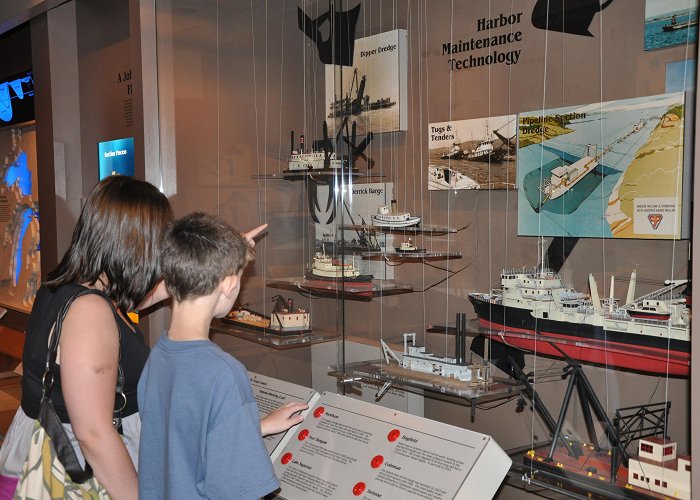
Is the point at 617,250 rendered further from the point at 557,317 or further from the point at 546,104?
the point at 546,104

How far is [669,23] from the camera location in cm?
222

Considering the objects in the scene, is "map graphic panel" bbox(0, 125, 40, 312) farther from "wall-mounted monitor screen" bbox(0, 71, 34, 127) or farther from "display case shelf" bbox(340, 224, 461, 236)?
"display case shelf" bbox(340, 224, 461, 236)

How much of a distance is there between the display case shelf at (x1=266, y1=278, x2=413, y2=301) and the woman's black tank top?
129 cm

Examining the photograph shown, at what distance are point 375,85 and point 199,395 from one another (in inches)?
72.1

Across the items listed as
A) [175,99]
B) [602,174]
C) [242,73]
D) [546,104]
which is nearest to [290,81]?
[242,73]

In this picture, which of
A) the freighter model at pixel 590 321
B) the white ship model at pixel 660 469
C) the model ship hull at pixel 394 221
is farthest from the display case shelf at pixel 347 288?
the white ship model at pixel 660 469

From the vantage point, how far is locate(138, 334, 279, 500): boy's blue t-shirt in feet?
5.90

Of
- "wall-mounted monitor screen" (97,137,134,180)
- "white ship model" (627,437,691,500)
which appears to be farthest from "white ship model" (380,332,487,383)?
"wall-mounted monitor screen" (97,137,134,180)

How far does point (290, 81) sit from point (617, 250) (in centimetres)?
203

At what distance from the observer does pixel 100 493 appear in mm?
2172

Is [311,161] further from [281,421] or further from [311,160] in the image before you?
[281,421]

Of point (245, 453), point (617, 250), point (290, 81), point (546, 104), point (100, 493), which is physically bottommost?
point (100, 493)

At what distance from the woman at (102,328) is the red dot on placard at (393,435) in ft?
2.76

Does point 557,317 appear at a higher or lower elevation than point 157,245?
lower
